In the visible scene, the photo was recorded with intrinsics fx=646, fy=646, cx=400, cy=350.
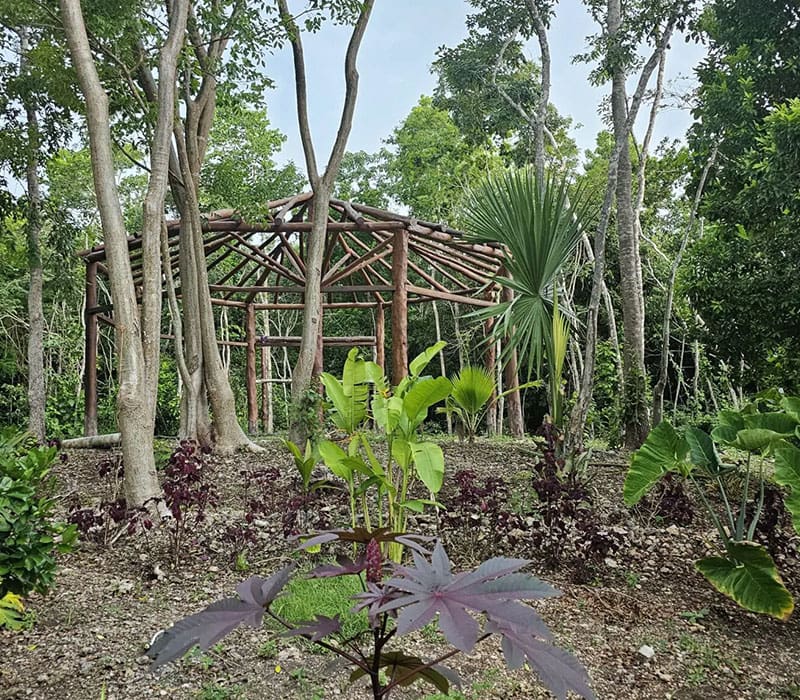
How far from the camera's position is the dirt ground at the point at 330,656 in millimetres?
2172

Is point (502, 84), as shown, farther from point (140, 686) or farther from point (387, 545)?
point (140, 686)

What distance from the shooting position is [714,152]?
547 centimetres

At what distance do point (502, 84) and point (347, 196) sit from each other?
7640 millimetres

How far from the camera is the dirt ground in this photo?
217cm

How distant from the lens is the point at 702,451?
308 centimetres

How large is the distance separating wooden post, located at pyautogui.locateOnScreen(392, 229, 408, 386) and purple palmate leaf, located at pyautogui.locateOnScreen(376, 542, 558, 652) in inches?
208

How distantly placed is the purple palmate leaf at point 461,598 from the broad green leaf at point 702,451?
7.54ft

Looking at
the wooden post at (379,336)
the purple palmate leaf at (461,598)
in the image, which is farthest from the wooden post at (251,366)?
the purple palmate leaf at (461,598)

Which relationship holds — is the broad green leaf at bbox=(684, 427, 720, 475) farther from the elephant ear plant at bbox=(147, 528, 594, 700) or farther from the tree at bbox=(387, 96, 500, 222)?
the tree at bbox=(387, 96, 500, 222)

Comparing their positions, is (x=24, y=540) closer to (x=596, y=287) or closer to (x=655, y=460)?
(x=655, y=460)

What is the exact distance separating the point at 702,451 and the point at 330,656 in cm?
195

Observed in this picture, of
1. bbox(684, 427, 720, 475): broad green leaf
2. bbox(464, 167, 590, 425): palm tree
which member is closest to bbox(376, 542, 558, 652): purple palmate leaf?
bbox(684, 427, 720, 475): broad green leaf

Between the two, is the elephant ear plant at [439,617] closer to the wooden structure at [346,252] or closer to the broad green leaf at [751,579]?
the broad green leaf at [751,579]

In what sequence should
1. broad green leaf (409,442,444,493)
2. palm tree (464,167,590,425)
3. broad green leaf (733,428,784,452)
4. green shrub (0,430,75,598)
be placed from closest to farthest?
green shrub (0,430,75,598), broad green leaf (733,428,784,452), broad green leaf (409,442,444,493), palm tree (464,167,590,425)
